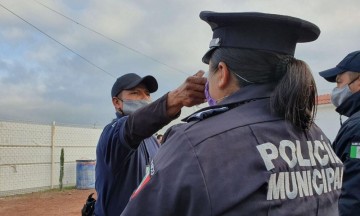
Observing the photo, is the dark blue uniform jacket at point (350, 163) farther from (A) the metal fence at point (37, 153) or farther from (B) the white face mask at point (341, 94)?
(A) the metal fence at point (37, 153)

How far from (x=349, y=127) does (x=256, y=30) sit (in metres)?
1.92

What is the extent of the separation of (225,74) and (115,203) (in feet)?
5.78

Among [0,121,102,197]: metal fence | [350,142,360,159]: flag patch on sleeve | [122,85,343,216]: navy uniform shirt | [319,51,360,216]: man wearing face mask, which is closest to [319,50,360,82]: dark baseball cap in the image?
[319,51,360,216]: man wearing face mask

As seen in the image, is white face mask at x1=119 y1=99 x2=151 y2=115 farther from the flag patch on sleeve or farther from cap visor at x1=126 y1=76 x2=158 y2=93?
the flag patch on sleeve

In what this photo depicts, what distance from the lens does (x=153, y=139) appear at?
342 cm

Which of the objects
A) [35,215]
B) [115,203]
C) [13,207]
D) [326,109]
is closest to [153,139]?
[115,203]

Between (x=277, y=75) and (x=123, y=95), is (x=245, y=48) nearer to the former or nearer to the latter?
(x=277, y=75)

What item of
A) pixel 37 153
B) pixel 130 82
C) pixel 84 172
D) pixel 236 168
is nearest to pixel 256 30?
pixel 236 168

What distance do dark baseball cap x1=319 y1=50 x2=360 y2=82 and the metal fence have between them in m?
11.8

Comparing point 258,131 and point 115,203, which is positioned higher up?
point 258,131

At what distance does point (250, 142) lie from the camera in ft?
4.31

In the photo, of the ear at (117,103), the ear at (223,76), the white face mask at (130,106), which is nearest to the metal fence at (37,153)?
Result: the ear at (117,103)

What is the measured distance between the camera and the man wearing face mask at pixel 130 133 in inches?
91.8

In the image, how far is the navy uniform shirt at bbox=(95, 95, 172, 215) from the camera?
2.63 meters
